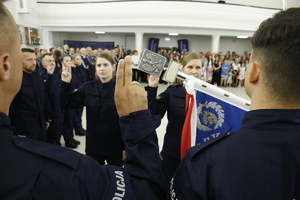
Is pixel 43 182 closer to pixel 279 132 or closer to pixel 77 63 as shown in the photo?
pixel 279 132

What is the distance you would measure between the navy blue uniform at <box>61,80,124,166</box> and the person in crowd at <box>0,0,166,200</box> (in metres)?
1.44

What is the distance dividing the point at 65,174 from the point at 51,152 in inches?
3.0

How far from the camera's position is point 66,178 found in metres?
0.56

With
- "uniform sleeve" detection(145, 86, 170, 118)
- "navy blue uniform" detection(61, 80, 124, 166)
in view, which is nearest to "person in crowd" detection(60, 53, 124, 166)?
"navy blue uniform" detection(61, 80, 124, 166)

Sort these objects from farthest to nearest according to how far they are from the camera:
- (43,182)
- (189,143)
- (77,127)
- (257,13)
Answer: (257,13)
(77,127)
(189,143)
(43,182)

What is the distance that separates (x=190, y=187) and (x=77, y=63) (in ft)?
15.6

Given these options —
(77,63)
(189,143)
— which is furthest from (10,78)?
(77,63)

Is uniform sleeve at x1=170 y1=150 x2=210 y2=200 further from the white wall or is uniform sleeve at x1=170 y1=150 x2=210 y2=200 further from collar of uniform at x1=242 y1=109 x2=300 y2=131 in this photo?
the white wall

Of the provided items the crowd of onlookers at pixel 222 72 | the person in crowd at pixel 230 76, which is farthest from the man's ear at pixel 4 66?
the person in crowd at pixel 230 76

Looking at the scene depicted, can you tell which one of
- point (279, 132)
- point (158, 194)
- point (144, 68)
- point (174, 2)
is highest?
point (174, 2)

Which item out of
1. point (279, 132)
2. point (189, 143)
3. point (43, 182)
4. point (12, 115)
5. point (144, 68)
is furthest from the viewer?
point (12, 115)

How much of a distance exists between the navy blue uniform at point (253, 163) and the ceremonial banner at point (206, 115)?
3.22 feet

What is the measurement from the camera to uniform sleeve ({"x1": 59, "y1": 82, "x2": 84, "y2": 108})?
2.18m

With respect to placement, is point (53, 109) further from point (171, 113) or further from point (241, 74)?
point (241, 74)
